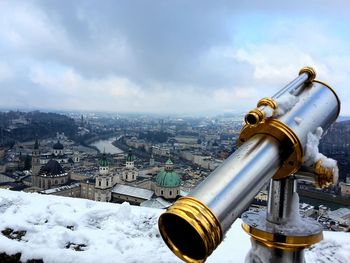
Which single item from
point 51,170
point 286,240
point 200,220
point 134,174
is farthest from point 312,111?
point 51,170

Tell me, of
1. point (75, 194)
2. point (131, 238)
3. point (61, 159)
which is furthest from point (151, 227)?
point (61, 159)

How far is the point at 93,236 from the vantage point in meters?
4.13

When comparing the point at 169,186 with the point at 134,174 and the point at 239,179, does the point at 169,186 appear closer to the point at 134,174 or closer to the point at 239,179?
the point at 134,174

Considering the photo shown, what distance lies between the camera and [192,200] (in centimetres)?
111

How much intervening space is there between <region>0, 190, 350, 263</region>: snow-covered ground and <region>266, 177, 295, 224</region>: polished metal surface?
2.33 m

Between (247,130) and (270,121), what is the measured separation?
97 mm

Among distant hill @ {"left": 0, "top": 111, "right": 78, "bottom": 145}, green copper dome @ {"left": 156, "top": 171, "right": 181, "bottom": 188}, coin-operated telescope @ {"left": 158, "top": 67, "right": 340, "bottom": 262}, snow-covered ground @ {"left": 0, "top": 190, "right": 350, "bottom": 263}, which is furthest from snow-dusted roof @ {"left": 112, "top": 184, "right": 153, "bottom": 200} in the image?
distant hill @ {"left": 0, "top": 111, "right": 78, "bottom": 145}

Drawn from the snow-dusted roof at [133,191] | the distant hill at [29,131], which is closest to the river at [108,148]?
the distant hill at [29,131]

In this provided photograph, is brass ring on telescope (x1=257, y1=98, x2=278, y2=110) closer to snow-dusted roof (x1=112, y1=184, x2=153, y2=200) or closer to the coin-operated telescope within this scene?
the coin-operated telescope

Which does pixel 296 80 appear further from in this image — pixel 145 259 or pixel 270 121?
pixel 145 259

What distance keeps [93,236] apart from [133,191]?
95.6 ft

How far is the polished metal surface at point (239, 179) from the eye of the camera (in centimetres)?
113

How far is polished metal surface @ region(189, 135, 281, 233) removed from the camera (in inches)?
44.4

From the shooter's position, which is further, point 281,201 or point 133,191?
point 133,191
